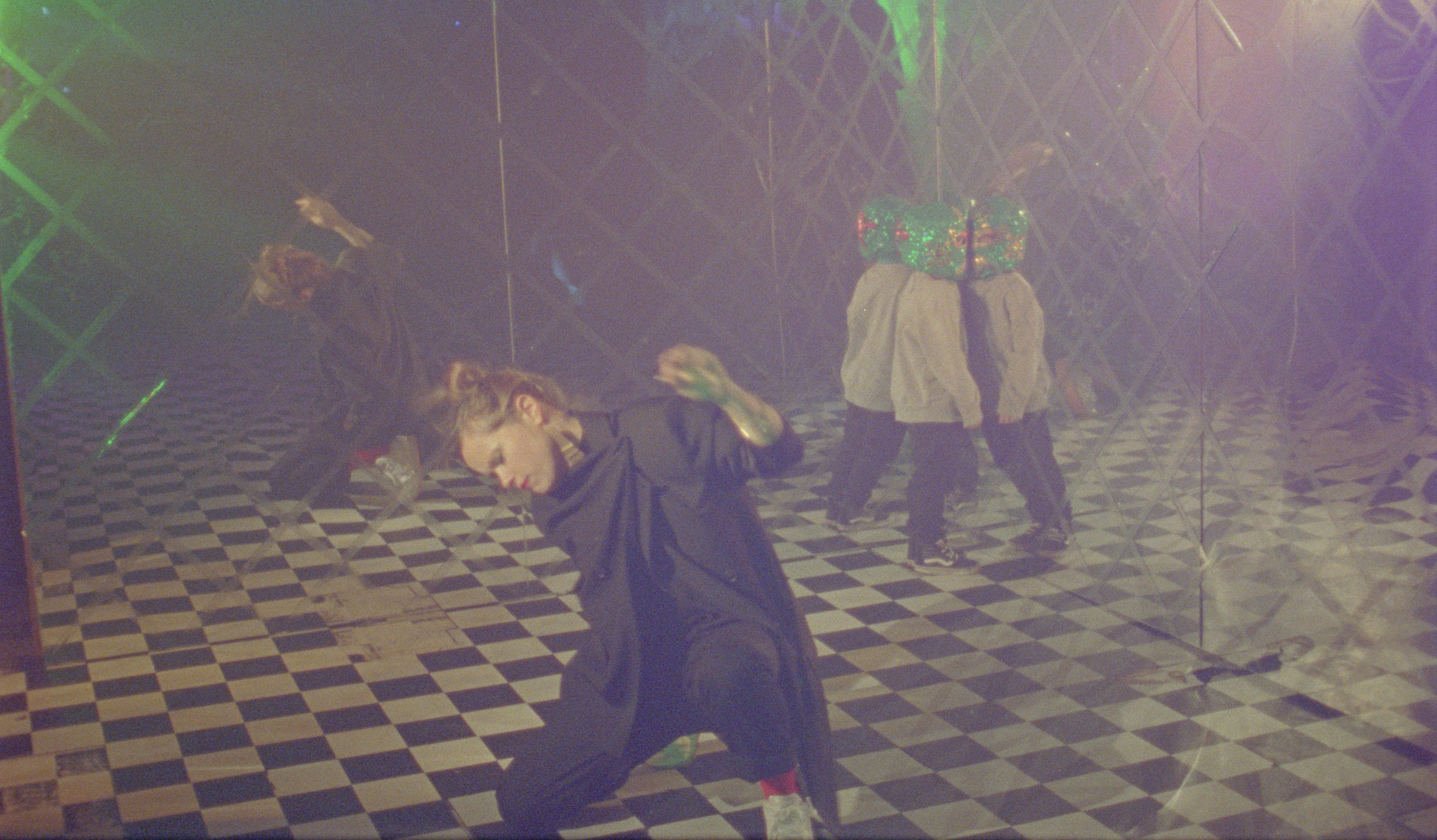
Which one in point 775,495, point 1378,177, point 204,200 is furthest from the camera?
point 204,200

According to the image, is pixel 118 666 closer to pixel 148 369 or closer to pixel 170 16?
pixel 148 369

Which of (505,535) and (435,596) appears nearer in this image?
(435,596)

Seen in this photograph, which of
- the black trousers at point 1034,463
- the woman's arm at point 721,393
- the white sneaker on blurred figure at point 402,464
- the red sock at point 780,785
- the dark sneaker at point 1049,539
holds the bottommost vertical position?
the white sneaker on blurred figure at point 402,464

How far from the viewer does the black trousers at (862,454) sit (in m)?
4.25

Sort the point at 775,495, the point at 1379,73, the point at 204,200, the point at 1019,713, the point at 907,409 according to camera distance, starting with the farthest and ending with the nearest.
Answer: the point at 204,200, the point at 775,495, the point at 907,409, the point at 1379,73, the point at 1019,713

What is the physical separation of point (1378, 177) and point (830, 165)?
2.10 metres

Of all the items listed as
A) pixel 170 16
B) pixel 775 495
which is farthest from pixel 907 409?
pixel 170 16

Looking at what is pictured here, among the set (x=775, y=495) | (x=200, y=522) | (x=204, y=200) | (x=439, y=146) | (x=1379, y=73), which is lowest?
(x=200, y=522)

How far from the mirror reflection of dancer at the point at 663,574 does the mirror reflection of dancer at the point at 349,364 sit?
6.42 ft

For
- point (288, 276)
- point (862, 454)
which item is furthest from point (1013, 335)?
point (288, 276)

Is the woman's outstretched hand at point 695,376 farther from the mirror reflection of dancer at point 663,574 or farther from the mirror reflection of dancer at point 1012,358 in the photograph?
the mirror reflection of dancer at point 1012,358

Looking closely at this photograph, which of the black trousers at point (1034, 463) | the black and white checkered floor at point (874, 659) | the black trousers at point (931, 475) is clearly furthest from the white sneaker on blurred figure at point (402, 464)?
the black trousers at point (1034, 463)

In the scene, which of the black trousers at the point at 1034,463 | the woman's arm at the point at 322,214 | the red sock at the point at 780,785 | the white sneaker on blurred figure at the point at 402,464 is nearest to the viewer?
the red sock at the point at 780,785

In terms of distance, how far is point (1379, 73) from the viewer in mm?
3246
